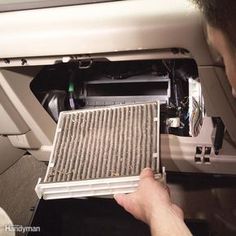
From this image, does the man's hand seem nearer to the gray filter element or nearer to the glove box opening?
the gray filter element

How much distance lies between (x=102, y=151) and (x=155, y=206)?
233mm

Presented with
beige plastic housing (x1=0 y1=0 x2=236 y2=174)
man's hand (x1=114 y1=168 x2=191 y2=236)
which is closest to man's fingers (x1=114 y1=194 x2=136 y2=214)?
man's hand (x1=114 y1=168 x2=191 y2=236)

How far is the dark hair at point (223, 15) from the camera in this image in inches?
17.4

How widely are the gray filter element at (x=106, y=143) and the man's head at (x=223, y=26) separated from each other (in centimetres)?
33

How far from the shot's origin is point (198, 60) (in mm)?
800

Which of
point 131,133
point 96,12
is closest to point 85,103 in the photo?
point 131,133

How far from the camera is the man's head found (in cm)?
44

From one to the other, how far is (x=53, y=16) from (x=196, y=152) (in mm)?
509

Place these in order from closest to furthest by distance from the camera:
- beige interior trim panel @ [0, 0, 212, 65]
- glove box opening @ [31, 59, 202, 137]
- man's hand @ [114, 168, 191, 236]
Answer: man's hand @ [114, 168, 191, 236], beige interior trim panel @ [0, 0, 212, 65], glove box opening @ [31, 59, 202, 137]

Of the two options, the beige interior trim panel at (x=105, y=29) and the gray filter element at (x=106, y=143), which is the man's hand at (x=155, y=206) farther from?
the beige interior trim panel at (x=105, y=29)

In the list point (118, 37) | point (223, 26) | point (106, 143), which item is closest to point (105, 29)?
point (118, 37)

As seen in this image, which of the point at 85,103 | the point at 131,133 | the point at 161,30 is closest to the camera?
the point at 161,30

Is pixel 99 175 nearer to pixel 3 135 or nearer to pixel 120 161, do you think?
pixel 120 161

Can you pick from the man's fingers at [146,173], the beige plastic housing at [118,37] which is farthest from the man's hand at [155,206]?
the beige plastic housing at [118,37]
